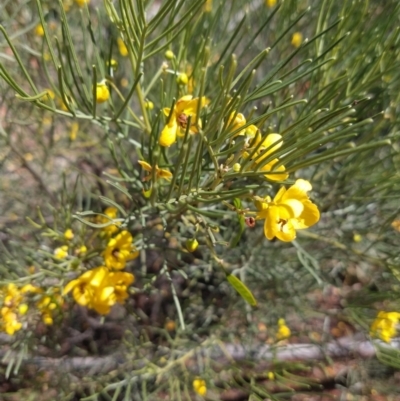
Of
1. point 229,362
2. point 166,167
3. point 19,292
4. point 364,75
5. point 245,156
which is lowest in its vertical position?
point 229,362

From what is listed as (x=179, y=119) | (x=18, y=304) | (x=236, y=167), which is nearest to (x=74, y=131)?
(x=18, y=304)

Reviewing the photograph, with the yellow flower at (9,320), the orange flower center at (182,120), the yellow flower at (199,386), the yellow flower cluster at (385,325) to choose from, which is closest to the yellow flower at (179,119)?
the orange flower center at (182,120)

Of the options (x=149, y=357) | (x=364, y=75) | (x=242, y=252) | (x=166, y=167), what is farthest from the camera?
(x=149, y=357)

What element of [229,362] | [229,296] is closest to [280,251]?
[229,296]

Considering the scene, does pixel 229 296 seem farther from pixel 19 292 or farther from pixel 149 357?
pixel 19 292

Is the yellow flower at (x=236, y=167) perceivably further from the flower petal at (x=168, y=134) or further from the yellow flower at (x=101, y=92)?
the yellow flower at (x=101, y=92)

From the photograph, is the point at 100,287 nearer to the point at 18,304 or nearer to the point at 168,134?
the point at 18,304
